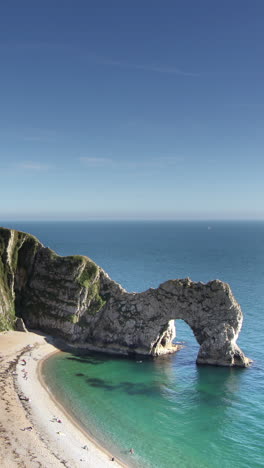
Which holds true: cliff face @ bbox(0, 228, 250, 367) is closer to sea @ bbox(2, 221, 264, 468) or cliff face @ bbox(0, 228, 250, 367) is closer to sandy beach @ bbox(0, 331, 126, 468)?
sea @ bbox(2, 221, 264, 468)

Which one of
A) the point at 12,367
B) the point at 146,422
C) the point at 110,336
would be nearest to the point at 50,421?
the point at 146,422

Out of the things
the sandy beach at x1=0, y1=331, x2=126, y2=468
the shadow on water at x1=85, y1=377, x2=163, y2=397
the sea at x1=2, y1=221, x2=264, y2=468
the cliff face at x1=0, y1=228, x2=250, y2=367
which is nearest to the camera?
the sandy beach at x1=0, y1=331, x2=126, y2=468

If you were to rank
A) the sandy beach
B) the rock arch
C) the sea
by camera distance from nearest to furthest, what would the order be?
the sandy beach
the sea
the rock arch

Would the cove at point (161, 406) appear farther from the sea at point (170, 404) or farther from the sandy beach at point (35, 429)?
the sandy beach at point (35, 429)

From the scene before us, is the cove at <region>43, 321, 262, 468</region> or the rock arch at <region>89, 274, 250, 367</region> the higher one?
the rock arch at <region>89, 274, 250, 367</region>

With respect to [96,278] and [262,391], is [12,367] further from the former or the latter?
[262,391]

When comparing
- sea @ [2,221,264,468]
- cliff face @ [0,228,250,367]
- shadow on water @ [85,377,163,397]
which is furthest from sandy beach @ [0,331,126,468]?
cliff face @ [0,228,250,367]

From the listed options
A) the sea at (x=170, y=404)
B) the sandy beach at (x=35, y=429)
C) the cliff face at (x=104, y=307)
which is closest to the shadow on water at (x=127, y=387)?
the sea at (x=170, y=404)

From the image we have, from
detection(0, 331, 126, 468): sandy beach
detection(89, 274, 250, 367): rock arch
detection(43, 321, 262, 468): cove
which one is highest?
detection(89, 274, 250, 367): rock arch
